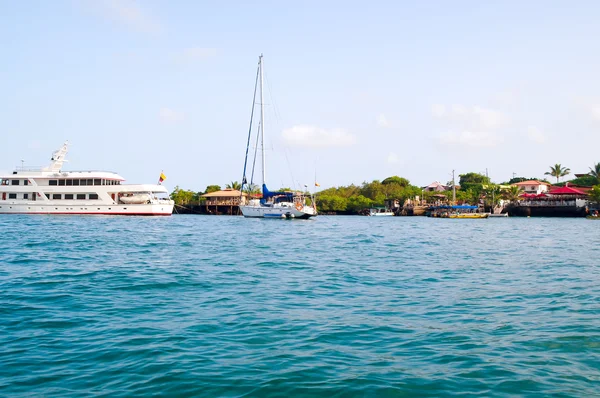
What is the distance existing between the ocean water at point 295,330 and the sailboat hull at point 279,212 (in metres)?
41.3

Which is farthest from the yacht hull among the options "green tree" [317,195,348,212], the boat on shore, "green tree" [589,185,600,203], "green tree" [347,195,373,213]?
"green tree" [589,185,600,203]

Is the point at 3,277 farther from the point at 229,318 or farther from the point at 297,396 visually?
the point at 297,396

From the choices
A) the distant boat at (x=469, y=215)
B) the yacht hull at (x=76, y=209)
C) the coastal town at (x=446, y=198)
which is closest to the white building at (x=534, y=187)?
the coastal town at (x=446, y=198)

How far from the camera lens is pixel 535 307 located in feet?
32.7

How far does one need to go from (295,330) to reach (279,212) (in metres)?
50.5

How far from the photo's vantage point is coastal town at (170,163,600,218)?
87312 mm

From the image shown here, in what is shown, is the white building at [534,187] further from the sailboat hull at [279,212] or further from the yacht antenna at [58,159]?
the yacht antenna at [58,159]

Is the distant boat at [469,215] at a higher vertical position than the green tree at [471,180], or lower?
lower

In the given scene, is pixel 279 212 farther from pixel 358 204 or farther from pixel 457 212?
pixel 358 204

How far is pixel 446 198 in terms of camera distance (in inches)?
4188

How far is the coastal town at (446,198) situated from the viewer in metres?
87.3

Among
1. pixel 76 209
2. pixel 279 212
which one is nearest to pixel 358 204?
pixel 279 212

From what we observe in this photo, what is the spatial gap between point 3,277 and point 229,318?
8025 mm

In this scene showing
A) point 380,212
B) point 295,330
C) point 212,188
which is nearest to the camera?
point 295,330
